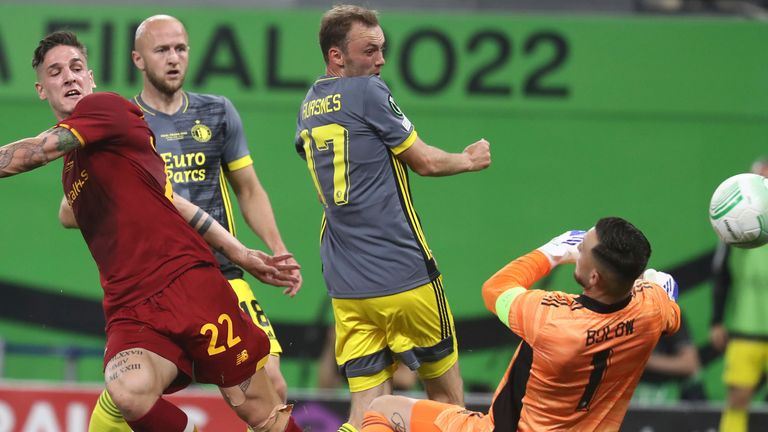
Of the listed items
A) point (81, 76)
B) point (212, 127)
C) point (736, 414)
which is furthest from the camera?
point (736, 414)

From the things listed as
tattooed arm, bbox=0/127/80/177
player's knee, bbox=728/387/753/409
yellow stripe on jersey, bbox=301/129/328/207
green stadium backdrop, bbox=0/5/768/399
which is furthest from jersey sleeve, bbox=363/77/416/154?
green stadium backdrop, bbox=0/5/768/399

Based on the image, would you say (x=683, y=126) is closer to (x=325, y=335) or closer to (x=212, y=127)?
(x=325, y=335)

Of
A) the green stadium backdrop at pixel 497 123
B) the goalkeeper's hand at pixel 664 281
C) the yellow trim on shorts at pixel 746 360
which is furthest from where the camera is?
the green stadium backdrop at pixel 497 123

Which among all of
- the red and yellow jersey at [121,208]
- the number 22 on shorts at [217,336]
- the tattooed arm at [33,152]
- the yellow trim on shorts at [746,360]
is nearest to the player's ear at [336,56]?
the red and yellow jersey at [121,208]

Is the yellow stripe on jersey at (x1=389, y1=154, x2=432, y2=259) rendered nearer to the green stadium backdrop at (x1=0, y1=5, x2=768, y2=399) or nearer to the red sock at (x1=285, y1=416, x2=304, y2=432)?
the red sock at (x1=285, y1=416, x2=304, y2=432)

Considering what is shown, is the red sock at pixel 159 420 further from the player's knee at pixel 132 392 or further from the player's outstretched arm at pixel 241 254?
the player's outstretched arm at pixel 241 254

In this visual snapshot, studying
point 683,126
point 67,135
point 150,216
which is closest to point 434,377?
point 150,216

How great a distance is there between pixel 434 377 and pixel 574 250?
4.05ft

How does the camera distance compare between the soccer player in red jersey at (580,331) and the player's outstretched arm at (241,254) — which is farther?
the player's outstretched arm at (241,254)

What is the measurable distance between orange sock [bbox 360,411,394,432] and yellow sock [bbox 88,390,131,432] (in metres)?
1.18

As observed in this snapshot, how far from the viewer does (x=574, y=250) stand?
17.4 ft

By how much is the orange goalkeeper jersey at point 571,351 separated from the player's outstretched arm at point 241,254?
1.01m

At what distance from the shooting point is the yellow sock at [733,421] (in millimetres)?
8641

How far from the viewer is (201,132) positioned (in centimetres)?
655
